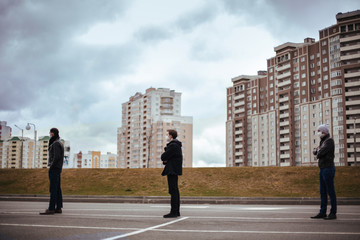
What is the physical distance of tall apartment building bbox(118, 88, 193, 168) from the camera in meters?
164

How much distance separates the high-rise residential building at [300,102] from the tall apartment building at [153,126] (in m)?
24.5

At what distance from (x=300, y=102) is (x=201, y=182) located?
100956mm

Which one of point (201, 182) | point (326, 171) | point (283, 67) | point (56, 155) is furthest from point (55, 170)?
point (283, 67)

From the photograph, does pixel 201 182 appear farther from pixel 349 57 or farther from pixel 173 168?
pixel 349 57

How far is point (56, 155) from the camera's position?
985 centimetres

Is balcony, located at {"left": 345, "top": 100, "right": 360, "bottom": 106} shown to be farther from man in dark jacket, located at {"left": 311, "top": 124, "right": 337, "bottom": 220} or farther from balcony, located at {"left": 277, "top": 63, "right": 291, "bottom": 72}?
man in dark jacket, located at {"left": 311, "top": 124, "right": 337, "bottom": 220}

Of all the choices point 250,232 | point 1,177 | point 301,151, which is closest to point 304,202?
point 250,232

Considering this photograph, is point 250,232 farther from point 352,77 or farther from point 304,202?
point 352,77

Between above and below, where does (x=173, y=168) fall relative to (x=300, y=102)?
below

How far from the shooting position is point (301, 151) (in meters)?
114

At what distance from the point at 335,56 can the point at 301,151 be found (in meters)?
26.7

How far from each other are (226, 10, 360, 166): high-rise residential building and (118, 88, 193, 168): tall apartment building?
2447cm

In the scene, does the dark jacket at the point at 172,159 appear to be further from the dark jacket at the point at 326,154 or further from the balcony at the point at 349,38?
the balcony at the point at 349,38

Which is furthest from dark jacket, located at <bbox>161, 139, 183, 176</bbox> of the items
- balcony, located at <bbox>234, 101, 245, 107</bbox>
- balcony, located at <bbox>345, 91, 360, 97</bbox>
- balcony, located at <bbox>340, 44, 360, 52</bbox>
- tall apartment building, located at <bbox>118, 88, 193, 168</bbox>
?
tall apartment building, located at <bbox>118, 88, 193, 168</bbox>
